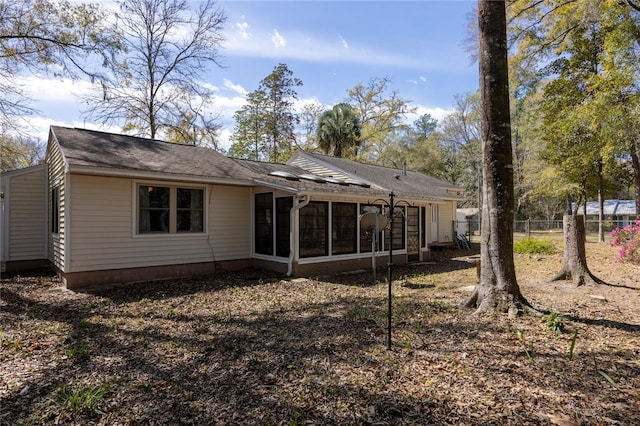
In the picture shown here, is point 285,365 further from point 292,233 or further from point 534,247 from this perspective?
point 534,247

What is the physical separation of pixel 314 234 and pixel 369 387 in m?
6.36

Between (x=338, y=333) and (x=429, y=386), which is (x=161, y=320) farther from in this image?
(x=429, y=386)

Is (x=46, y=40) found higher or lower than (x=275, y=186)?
higher

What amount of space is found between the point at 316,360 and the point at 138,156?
7198 mm

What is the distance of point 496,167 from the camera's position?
5.04m

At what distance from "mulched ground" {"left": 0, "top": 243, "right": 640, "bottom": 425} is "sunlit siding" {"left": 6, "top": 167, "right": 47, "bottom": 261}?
12.8 feet

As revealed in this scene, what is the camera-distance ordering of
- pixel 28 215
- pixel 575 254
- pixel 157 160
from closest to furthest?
pixel 575 254
pixel 157 160
pixel 28 215

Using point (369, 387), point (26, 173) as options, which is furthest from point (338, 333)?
point (26, 173)

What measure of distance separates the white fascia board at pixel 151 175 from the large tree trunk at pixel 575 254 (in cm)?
744

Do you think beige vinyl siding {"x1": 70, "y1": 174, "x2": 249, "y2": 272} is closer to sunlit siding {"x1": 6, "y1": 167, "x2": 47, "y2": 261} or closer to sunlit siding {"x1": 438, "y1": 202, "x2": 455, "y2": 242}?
sunlit siding {"x1": 6, "y1": 167, "x2": 47, "y2": 261}

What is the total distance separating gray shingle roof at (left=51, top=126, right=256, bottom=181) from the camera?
7480mm

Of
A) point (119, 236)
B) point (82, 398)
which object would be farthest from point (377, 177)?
point (82, 398)

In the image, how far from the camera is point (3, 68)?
11953 mm

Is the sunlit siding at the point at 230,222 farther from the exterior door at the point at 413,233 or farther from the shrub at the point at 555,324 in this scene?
the shrub at the point at 555,324
